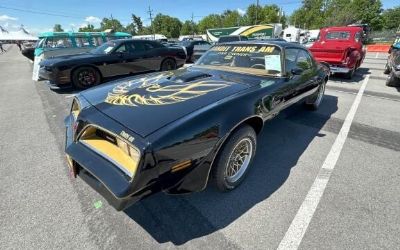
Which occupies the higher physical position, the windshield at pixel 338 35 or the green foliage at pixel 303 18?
the green foliage at pixel 303 18

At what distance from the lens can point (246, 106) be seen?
97.2 inches

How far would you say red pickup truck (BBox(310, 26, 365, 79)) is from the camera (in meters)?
7.85

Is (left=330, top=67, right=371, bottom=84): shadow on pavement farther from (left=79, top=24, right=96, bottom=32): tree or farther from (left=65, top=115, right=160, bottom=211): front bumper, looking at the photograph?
(left=79, top=24, right=96, bottom=32): tree

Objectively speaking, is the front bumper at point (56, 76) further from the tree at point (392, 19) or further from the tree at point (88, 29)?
the tree at point (88, 29)

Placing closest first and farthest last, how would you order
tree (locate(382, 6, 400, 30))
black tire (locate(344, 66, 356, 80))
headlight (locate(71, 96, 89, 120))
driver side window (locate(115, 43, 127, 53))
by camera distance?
headlight (locate(71, 96, 89, 120)) < driver side window (locate(115, 43, 127, 53)) < black tire (locate(344, 66, 356, 80)) < tree (locate(382, 6, 400, 30))

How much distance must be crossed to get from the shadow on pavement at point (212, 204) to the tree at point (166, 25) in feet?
276

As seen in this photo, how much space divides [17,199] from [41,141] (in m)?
1.59

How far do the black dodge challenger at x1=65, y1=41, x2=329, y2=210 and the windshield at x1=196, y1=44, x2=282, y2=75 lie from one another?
0.02 m

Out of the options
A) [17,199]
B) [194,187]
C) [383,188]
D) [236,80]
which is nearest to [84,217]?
[17,199]

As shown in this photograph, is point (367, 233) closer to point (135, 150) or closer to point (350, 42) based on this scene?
point (135, 150)

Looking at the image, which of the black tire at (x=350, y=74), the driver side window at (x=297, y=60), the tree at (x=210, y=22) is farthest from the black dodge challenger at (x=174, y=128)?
the tree at (x=210, y=22)

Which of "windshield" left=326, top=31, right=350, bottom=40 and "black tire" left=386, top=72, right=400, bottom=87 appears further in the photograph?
"windshield" left=326, top=31, right=350, bottom=40

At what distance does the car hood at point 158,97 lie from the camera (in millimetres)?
1978

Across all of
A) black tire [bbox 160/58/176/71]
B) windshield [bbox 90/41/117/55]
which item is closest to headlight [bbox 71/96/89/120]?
windshield [bbox 90/41/117/55]
